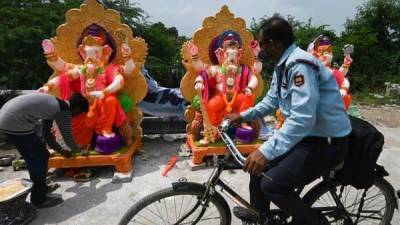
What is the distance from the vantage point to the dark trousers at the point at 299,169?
215 cm

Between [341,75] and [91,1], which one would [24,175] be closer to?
[91,1]

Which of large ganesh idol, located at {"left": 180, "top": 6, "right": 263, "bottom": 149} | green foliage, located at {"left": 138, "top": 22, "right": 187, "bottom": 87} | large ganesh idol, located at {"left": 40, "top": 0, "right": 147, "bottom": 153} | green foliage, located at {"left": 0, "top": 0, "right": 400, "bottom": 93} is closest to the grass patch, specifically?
green foliage, located at {"left": 0, "top": 0, "right": 400, "bottom": 93}

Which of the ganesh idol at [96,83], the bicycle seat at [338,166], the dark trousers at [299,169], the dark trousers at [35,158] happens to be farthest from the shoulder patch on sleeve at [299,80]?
the ganesh idol at [96,83]

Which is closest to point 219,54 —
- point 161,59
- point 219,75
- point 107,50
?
point 219,75

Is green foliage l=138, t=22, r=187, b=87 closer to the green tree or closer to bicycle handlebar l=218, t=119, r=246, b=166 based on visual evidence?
the green tree

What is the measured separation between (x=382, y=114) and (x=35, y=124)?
789 centimetres

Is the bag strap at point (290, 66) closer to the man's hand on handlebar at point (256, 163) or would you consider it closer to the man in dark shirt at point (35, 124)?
the man's hand on handlebar at point (256, 163)

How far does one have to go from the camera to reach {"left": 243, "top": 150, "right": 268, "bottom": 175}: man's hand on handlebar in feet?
6.75

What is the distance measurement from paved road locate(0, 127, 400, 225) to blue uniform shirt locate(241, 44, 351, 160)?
1.49 metres

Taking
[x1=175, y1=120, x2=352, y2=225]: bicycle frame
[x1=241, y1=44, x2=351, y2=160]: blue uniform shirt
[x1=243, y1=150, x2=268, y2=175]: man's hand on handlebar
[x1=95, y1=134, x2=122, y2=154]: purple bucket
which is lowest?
[x1=95, y1=134, x2=122, y2=154]: purple bucket

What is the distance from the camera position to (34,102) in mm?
3334

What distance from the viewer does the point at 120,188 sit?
411cm

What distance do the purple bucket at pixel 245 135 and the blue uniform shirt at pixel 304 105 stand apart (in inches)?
103

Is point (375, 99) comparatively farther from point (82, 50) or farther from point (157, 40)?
point (82, 50)
